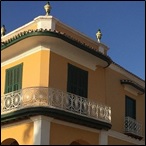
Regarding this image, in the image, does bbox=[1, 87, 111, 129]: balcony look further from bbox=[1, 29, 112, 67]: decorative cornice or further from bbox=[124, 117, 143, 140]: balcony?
bbox=[124, 117, 143, 140]: balcony

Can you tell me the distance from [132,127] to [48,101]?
6446 mm

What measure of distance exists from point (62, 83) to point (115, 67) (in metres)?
4.29

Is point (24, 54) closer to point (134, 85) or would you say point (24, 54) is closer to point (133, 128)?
point (134, 85)

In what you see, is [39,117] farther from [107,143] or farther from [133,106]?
[133,106]

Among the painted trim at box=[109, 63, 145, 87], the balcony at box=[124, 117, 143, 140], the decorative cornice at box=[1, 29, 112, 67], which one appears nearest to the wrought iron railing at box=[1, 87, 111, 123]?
the decorative cornice at box=[1, 29, 112, 67]

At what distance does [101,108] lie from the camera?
17078 mm

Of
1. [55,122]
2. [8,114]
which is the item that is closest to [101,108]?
[55,122]

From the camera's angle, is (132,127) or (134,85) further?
(134,85)

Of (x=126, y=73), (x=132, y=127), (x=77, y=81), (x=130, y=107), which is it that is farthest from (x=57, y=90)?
(x=130, y=107)

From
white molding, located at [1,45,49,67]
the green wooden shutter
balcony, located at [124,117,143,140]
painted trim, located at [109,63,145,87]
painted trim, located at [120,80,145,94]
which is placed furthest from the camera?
painted trim, located at [120,80,145,94]

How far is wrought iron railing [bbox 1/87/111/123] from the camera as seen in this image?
48.9 ft

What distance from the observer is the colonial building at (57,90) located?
14.9 m

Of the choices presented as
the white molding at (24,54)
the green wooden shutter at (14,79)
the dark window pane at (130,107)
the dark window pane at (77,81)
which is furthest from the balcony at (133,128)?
the white molding at (24,54)

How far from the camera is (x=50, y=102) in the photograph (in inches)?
583
